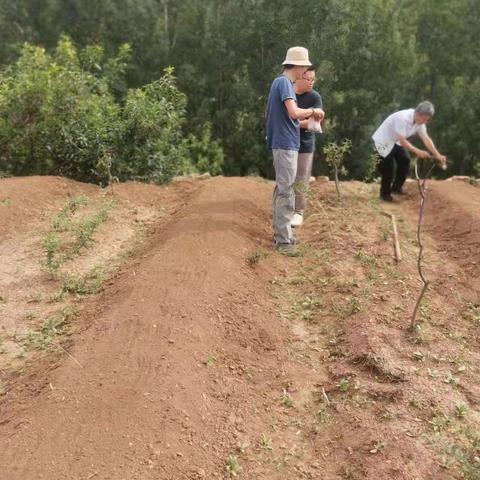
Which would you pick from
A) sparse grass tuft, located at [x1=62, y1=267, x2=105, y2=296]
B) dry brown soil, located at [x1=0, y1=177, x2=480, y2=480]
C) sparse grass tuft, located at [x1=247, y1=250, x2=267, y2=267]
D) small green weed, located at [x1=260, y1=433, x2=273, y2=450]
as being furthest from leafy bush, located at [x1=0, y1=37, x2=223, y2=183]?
small green weed, located at [x1=260, y1=433, x2=273, y2=450]

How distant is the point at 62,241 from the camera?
5.77 m

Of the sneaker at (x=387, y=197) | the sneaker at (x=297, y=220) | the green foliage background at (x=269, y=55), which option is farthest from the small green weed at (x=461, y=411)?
the green foliage background at (x=269, y=55)

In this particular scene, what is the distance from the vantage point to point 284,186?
541cm

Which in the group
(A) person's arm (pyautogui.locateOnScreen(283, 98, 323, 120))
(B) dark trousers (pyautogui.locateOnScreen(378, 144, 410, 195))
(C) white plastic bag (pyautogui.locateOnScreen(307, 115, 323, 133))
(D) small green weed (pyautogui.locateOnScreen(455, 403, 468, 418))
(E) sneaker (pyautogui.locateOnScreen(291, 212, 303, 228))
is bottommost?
(D) small green weed (pyautogui.locateOnScreen(455, 403, 468, 418))

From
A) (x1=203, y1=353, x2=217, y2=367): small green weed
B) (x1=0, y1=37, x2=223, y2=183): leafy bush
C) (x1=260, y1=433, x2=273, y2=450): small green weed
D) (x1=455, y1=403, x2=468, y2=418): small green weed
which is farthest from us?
(x1=0, y1=37, x2=223, y2=183): leafy bush

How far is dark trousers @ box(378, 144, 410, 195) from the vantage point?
7.07m

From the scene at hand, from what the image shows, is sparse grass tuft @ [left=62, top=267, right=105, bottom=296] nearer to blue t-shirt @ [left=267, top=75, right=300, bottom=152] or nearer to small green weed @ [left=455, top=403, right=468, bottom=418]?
blue t-shirt @ [left=267, top=75, right=300, bottom=152]

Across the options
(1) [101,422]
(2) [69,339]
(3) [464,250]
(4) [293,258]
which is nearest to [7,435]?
(1) [101,422]

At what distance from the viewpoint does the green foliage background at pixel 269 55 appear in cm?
1867

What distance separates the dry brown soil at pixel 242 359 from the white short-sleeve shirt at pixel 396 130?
1.13 metres

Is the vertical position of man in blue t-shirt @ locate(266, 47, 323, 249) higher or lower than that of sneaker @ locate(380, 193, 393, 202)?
higher

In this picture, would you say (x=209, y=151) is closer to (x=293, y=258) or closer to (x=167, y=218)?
(x=167, y=218)

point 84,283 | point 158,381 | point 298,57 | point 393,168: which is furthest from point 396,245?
point 158,381

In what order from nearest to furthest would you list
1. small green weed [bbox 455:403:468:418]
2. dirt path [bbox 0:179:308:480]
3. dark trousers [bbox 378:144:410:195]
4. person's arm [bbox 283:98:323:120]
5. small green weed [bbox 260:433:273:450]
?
dirt path [bbox 0:179:308:480]
small green weed [bbox 260:433:273:450]
small green weed [bbox 455:403:468:418]
person's arm [bbox 283:98:323:120]
dark trousers [bbox 378:144:410:195]
